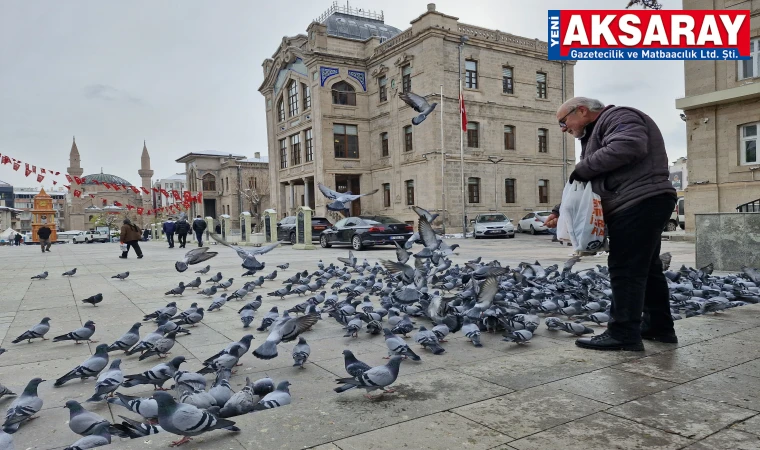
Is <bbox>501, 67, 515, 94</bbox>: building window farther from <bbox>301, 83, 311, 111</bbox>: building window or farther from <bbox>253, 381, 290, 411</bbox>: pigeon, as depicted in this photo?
<bbox>253, 381, 290, 411</bbox>: pigeon

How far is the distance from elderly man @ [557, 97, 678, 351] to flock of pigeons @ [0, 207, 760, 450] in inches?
27.9

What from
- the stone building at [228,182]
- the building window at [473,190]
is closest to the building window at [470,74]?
the building window at [473,190]

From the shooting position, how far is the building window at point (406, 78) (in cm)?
3272

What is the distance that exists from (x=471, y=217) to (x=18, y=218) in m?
139

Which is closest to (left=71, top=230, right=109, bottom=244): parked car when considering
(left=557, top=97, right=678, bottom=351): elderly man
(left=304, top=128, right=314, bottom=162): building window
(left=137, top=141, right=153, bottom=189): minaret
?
(left=304, top=128, right=314, bottom=162): building window

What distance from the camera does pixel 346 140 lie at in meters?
36.2

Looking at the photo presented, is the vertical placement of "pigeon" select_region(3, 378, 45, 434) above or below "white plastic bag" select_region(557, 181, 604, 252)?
below

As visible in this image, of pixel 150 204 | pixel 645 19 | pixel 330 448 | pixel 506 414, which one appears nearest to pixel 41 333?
pixel 330 448

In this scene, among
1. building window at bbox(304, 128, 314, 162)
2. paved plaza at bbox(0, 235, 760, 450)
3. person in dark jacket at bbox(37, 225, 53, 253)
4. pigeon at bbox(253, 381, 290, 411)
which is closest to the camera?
paved plaza at bbox(0, 235, 760, 450)

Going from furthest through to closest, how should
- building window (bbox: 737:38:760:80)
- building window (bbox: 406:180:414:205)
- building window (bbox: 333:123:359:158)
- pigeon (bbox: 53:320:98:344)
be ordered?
building window (bbox: 333:123:359:158) → building window (bbox: 406:180:414:205) → building window (bbox: 737:38:760:80) → pigeon (bbox: 53:320:98:344)

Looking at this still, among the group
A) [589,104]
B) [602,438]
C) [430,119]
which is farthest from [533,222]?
[602,438]

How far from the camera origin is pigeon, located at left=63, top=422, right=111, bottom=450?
226cm

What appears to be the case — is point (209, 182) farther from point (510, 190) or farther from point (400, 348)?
point (400, 348)

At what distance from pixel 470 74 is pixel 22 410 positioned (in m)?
32.8
